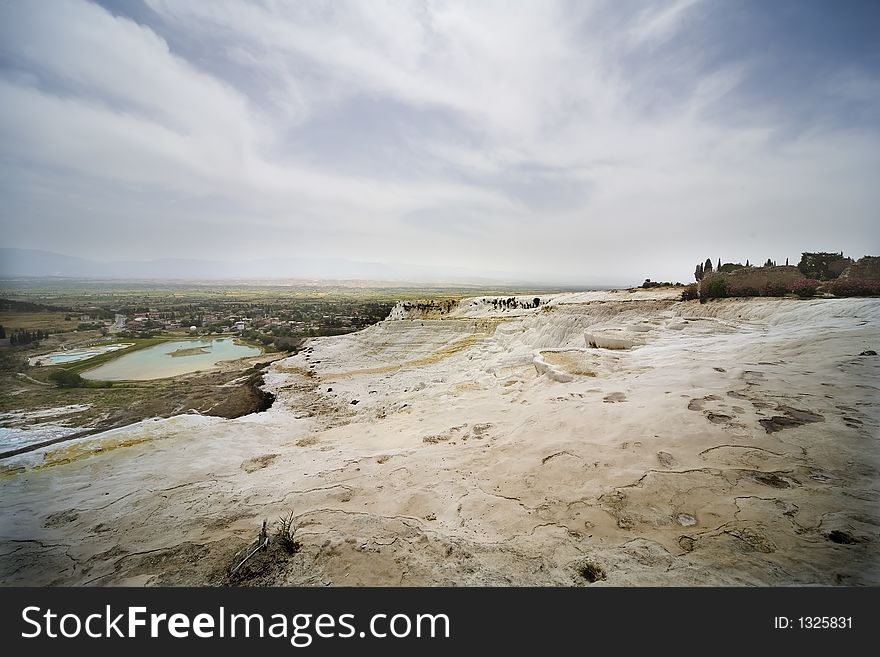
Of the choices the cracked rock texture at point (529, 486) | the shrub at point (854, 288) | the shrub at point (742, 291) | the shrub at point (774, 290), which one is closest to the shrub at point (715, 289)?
the shrub at point (742, 291)

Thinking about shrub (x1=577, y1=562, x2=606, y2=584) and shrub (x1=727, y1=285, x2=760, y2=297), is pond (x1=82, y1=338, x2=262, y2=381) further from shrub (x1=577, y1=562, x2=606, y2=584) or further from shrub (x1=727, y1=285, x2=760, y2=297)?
shrub (x1=727, y1=285, x2=760, y2=297)

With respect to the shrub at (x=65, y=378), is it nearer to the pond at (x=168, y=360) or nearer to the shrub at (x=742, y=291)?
the pond at (x=168, y=360)

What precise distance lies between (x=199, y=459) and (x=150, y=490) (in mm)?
1314

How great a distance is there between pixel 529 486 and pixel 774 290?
662 inches

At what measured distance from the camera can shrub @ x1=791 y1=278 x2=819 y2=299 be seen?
40.0ft

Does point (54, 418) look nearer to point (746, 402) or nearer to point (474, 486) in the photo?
point (474, 486)

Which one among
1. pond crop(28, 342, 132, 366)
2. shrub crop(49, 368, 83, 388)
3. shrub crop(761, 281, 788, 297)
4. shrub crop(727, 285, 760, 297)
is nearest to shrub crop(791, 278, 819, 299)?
shrub crop(761, 281, 788, 297)

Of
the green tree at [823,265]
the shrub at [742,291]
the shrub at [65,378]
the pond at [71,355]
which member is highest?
the green tree at [823,265]

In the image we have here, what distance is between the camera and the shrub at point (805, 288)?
12188 mm

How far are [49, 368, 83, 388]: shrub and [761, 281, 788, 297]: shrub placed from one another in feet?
70.1

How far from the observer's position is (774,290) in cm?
1362

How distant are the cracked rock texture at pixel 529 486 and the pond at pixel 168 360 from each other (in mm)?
1255
